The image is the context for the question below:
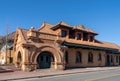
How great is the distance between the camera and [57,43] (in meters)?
25.8

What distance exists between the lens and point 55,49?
25516mm

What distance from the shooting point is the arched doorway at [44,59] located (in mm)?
25156

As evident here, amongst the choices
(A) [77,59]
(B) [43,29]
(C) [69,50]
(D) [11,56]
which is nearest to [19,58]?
(D) [11,56]

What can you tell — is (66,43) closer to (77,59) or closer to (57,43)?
(57,43)

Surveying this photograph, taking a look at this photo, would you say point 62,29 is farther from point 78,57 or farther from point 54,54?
point 54,54

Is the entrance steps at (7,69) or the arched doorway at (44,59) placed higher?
the arched doorway at (44,59)

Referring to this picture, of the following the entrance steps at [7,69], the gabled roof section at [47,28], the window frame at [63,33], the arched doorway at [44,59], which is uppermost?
the gabled roof section at [47,28]

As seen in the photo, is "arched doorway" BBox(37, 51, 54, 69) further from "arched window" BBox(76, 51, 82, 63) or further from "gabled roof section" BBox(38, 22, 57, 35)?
"arched window" BBox(76, 51, 82, 63)

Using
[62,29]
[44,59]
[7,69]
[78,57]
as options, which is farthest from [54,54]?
[78,57]

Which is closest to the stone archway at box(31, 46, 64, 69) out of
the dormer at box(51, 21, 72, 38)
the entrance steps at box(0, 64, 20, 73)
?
the entrance steps at box(0, 64, 20, 73)

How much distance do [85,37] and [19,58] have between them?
48.4ft

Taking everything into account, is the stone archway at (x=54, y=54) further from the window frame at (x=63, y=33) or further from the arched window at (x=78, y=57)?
the arched window at (x=78, y=57)

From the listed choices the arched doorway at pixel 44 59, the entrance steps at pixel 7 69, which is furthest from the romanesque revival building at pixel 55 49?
the entrance steps at pixel 7 69

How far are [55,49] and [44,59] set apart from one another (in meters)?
2.30
